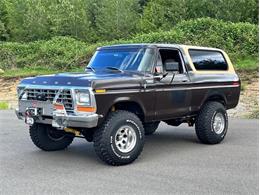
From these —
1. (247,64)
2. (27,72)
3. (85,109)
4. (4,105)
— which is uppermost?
(85,109)

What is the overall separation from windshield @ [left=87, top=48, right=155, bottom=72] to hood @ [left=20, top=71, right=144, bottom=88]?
0.31 meters

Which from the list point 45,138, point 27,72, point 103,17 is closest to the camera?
point 45,138

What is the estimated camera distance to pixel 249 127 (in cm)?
1112

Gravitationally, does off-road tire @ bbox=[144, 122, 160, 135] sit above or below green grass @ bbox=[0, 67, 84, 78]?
above

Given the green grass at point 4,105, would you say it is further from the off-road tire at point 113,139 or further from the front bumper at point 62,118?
the off-road tire at point 113,139

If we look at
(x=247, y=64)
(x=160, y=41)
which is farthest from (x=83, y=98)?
(x=160, y=41)

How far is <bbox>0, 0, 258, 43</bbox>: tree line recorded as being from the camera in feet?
98.8

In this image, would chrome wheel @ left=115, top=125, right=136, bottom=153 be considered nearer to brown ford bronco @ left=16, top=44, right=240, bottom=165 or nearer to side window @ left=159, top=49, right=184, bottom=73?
brown ford bronco @ left=16, top=44, right=240, bottom=165

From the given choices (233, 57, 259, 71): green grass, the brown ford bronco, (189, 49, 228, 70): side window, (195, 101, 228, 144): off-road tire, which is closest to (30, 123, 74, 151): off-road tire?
the brown ford bronco

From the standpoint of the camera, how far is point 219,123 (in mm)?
9258

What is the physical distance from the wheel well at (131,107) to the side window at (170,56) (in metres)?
0.95

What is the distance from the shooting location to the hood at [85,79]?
696 cm

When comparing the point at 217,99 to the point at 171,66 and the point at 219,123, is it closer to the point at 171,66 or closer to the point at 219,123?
the point at 219,123

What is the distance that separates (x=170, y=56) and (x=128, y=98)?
1627 millimetres
